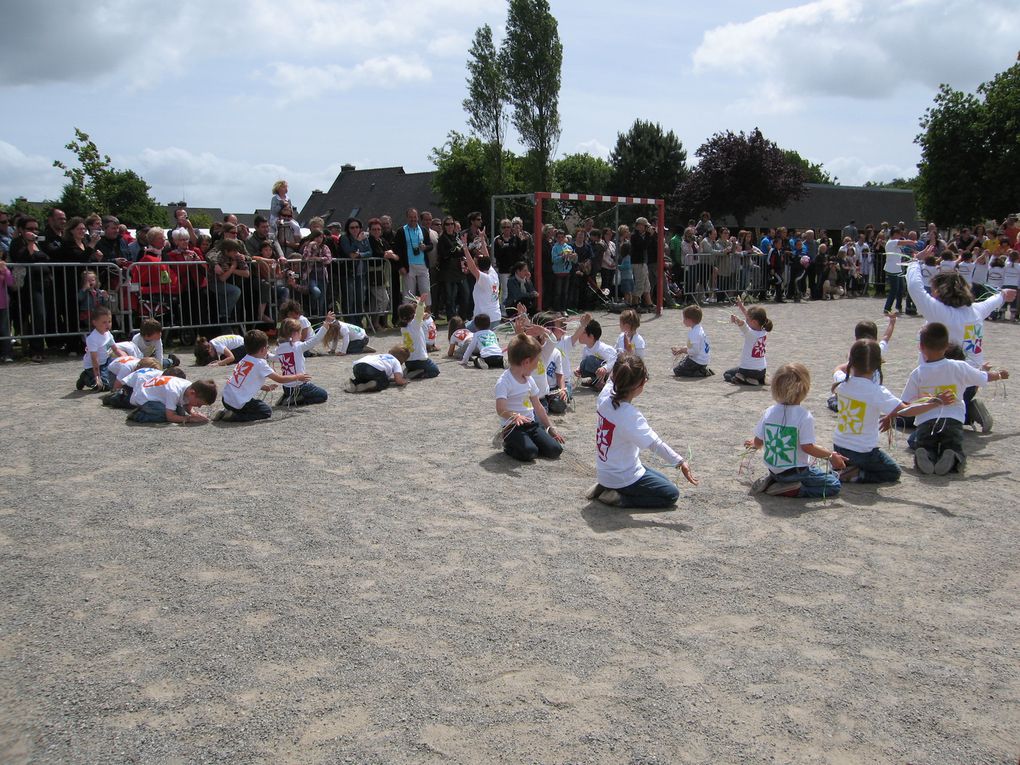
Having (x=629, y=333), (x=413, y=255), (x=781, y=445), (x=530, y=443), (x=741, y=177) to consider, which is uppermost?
(x=741, y=177)

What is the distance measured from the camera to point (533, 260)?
19703mm

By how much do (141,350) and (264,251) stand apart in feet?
14.4

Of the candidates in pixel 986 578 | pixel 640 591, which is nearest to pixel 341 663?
pixel 640 591

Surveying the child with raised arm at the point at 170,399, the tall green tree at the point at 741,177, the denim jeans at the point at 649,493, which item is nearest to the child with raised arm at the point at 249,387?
the child with raised arm at the point at 170,399

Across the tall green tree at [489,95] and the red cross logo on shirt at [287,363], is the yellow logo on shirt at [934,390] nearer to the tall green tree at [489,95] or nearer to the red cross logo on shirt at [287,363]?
the red cross logo on shirt at [287,363]

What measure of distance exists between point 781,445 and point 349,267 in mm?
11126

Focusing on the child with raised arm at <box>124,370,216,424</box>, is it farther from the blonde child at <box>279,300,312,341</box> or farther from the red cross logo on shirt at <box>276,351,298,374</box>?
the blonde child at <box>279,300,312,341</box>

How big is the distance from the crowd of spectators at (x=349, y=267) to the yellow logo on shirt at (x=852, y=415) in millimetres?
10024

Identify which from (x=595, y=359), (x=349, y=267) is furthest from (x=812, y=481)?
(x=349, y=267)

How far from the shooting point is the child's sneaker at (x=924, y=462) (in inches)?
277

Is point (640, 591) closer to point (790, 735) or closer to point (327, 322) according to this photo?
point (790, 735)

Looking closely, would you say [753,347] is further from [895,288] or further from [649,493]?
[895,288]

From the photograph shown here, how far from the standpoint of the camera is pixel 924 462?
7059 mm

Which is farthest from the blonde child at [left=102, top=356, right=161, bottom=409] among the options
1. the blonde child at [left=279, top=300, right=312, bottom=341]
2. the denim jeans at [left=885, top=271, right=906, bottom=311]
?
the denim jeans at [left=885, top=271, right=906, bottom=311]
